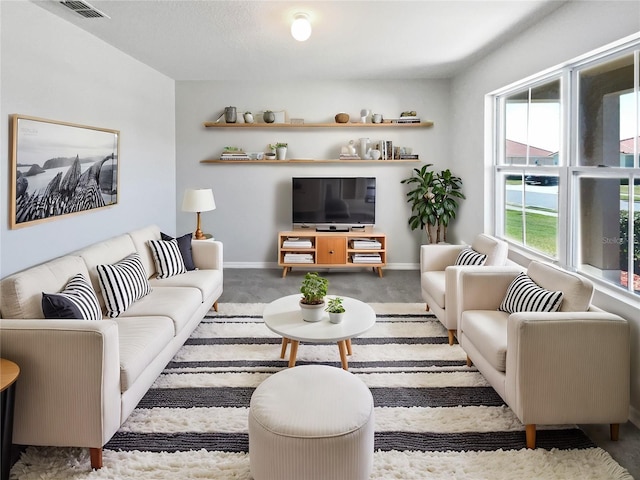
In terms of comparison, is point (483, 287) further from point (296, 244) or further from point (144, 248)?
point (296, 244)

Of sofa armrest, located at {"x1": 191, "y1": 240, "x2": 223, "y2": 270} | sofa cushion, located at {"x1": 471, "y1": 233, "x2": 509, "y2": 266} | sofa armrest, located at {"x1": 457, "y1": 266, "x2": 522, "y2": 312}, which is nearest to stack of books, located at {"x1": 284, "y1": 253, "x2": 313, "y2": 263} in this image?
sofa armrest, located at {"x1": 191, "y1": 240, "x2": 223, "y2": 270}

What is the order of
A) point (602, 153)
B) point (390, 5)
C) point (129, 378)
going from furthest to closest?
point (390, 5) < point (602, 153) < point (129, 378)

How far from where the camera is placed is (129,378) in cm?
238

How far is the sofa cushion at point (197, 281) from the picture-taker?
13.0 ft

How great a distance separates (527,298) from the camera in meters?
2.93

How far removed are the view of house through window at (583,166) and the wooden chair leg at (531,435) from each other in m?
1.14

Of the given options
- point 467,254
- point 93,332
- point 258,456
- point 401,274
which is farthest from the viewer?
point 401,274

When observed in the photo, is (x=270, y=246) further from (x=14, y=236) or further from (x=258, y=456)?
(x=258, y=456)

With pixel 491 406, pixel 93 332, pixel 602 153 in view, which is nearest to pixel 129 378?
pixel 93 332

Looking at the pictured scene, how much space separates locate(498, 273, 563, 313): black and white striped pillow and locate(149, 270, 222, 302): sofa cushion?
234cm

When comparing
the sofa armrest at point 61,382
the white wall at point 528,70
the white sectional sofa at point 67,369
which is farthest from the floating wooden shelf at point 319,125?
the sofa armrest at point 61,382

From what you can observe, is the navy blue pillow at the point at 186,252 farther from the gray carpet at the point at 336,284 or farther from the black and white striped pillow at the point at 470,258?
the black and white striped pillow at the point at 470,258

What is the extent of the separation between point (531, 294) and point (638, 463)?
1.04 meters

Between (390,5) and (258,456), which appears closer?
(258,456)
